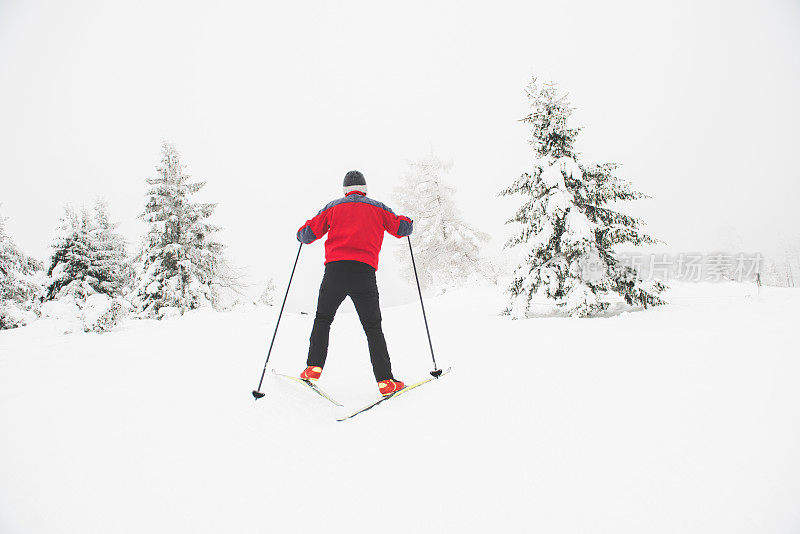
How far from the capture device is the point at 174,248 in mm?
15133

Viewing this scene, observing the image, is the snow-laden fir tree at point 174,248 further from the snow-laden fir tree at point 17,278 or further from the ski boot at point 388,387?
the ski boot at point 388,387

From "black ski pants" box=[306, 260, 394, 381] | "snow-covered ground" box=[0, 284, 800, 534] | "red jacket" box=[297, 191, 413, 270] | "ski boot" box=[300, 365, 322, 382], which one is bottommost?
"snow-covered ground" box=[0, 284, 800, 534]

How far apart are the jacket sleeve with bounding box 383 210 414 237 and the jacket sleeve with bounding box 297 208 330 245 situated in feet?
2.30

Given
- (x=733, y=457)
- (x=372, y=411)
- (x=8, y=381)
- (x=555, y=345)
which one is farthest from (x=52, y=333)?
(x=733, y=457)

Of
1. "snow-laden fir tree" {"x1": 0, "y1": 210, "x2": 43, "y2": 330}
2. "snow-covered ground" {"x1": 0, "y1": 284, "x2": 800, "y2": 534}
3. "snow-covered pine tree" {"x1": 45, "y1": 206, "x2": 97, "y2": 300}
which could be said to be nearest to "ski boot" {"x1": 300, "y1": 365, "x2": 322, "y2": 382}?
"snow-covered ground" {"x1": 0, "y1": 284, "x2": 800, "y2": 534}

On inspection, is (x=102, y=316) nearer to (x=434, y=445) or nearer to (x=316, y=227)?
(x=316, y=227)

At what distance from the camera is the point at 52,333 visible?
8695 mm

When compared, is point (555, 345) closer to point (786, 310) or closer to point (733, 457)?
point (733, 457)

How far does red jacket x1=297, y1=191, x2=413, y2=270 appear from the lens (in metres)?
4.02

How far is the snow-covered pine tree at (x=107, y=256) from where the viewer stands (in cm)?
1775

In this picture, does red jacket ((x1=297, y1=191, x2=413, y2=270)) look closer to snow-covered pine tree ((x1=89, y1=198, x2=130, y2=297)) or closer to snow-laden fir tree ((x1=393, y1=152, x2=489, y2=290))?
snow-laden fir tree ((x1=393, y1=152, x2=489, y2=290))

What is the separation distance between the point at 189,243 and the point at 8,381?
12605 millimetres

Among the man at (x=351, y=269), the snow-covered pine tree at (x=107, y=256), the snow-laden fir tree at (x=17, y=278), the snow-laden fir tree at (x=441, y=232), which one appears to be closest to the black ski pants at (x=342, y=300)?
the man at (x=351, y=269)

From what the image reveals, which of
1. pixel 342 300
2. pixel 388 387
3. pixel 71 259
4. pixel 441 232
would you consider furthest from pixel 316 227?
pixel 71 259
